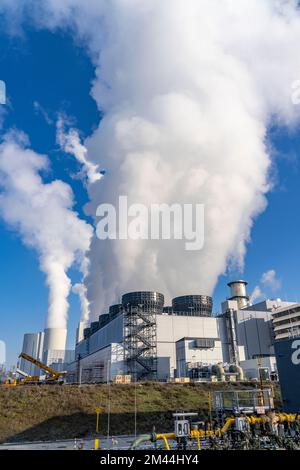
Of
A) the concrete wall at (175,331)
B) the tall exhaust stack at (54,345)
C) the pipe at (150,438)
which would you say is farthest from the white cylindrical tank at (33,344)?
the pipe at (150,438)

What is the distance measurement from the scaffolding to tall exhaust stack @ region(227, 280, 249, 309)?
32386 millimetres

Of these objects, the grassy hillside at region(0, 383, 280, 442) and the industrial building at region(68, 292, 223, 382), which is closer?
the grassy hillside at region(0, 383, 280, 442)

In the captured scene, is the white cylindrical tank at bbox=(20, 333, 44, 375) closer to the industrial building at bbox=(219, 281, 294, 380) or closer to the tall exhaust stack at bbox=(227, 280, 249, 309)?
the tall exhaust stack at bbox=(227, 280, 249, 309)

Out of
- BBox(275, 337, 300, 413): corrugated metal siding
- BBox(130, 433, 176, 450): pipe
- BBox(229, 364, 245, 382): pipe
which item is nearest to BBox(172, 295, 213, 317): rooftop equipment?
BBox(229, 364, 245, 382): pipe

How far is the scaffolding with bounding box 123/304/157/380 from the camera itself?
212 feet

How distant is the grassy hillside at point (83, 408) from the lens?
88.6 feet

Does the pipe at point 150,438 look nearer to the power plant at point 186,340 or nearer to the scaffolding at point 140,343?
the power plant at point 186,340

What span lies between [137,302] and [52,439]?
153ft

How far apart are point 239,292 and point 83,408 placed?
227 ft

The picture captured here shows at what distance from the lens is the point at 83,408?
32.4 metres

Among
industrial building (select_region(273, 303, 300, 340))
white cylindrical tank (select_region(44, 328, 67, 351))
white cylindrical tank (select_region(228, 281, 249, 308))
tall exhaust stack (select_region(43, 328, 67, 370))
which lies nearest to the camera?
industrial building (select_region(273, 303, 300, 340))

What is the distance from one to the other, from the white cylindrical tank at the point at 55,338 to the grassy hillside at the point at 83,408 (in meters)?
112

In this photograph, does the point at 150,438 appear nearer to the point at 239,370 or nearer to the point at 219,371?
the point at 219,371
